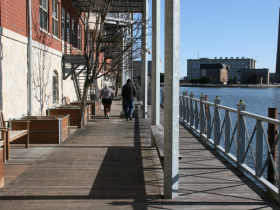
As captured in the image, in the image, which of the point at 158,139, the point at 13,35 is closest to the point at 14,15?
the point at 13,35

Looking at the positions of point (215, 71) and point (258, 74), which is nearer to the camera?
point (258, 74)

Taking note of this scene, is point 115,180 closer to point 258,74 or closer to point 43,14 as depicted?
point 43,14

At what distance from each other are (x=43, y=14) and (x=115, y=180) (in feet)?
31.2

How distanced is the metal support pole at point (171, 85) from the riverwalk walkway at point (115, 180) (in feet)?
1.59

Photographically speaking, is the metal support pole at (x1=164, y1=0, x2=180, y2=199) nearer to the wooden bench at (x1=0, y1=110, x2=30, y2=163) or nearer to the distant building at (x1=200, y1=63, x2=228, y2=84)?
the wooden bench at (x1=0, y1=110, x2=30, y2=163)

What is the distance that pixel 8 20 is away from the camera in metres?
9.32

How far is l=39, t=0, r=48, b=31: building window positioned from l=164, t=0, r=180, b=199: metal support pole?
9437 mm

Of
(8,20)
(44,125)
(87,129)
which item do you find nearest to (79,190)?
(44,125)

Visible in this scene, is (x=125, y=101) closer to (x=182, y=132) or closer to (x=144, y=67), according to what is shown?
(x=144, y=67)

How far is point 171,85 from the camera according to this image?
181 inches

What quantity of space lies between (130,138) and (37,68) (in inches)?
180

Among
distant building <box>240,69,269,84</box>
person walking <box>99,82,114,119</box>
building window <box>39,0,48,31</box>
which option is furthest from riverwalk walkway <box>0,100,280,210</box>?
distant building <box>240,69,269,84</box>

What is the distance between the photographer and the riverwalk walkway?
458 cm

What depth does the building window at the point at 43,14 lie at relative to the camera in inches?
512
